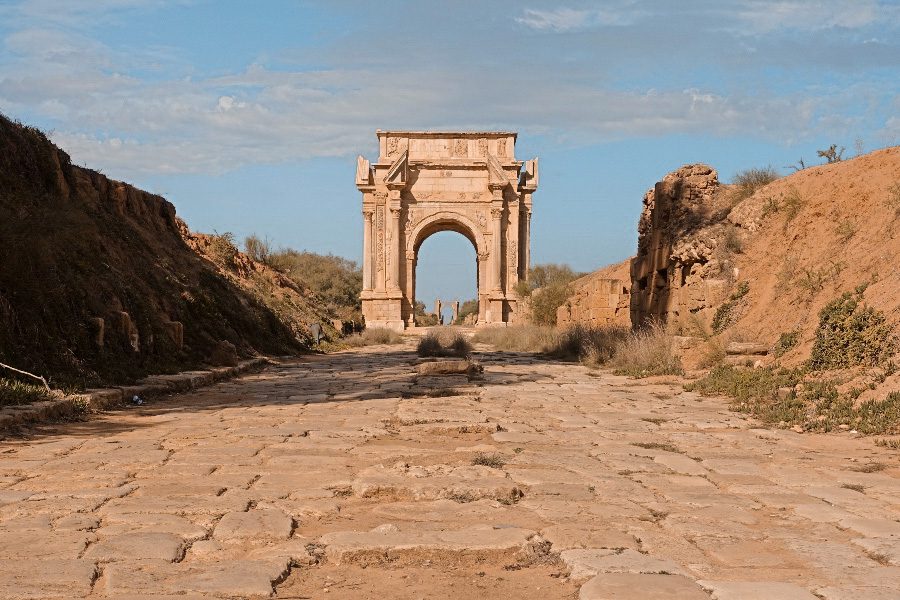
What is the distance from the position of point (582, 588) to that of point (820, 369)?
23.1ft

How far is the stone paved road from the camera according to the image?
3.39 metres

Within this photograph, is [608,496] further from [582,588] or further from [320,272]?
[320,272]

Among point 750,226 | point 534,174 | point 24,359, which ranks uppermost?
point 534,174

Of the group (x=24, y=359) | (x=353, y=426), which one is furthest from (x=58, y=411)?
(x=353, y=426)

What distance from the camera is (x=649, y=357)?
14164mm

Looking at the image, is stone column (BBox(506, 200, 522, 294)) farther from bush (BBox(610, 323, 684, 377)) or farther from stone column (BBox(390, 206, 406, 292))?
bush (BBox(610, 323, 684, 377))

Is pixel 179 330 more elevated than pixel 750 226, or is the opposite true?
pixel 750 226

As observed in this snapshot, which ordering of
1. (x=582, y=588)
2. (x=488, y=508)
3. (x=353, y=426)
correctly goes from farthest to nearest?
(x=353, y=426), (x=488, y=508), (x=582, y=588)

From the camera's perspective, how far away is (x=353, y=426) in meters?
7.82

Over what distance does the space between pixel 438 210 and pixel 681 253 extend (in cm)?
2379

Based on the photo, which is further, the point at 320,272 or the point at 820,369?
the point at 320,272

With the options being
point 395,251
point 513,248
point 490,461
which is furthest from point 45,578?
point 513,248

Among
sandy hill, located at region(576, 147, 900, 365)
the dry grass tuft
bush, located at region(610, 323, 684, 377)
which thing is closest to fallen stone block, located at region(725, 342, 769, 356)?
sandy hill, located at region(576, 147, 900, 365)

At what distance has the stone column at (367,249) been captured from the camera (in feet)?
128
